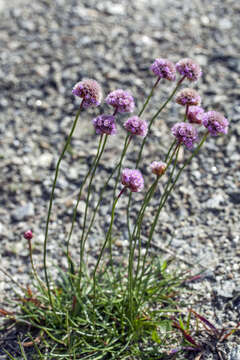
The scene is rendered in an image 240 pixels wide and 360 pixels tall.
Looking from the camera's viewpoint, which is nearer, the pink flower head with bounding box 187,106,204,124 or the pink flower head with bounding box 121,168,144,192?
the pink flower head with bounding box 121,168,144,192

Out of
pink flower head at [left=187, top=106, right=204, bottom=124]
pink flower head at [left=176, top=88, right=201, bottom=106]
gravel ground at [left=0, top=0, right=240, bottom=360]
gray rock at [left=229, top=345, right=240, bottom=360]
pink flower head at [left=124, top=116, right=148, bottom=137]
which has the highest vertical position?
pink flower head at [left=176, top=88, right=201, bottom=106]

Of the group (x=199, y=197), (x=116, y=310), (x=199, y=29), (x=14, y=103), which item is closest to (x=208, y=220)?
(x=199, y=197)

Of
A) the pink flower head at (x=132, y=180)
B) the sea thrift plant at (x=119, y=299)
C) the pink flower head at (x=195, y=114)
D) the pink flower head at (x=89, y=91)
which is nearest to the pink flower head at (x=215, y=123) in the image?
the sea thrift plant at (x=119, y=299)

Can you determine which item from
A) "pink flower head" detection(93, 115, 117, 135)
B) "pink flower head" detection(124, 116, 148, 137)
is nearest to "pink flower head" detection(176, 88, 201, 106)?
"pink flower head" detection(124, 116, 148, 137)

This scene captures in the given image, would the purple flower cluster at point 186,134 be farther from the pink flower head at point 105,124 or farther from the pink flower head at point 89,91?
the pink flower head at point 89,91

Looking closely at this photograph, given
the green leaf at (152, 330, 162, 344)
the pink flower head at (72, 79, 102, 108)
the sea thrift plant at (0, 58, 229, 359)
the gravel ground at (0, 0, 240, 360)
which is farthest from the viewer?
the gravel ground at (0, 0, 240, 360)

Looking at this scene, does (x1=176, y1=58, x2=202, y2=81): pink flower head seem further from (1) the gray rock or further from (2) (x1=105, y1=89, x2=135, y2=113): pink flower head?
(1) the gray rock
